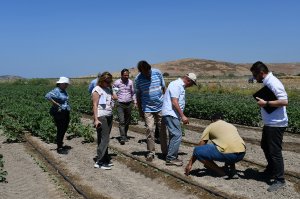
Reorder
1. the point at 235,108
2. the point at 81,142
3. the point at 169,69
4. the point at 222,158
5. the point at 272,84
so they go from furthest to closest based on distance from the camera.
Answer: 1. the point at 169,69
2. the point at 235,108
3. the point at 81,142
4. the point at 222,158
5. the point at 272,84

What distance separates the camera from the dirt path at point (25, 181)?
25.3 feet

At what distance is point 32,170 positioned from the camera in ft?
31.1

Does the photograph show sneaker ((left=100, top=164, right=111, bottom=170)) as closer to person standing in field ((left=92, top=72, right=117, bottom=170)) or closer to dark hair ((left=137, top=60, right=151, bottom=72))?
person standing in field ((left=92, top=72, right=117, bottom=170))

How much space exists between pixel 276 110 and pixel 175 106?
6.72 ft

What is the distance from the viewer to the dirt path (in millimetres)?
7727

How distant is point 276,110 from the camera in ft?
23.4

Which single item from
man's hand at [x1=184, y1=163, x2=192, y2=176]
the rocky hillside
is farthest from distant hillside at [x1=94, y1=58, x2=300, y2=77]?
man's hand at [x1=184, y1=163, x2=192, y2=176]

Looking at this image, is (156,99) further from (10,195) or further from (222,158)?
(10,195)

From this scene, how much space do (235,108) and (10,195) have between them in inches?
430

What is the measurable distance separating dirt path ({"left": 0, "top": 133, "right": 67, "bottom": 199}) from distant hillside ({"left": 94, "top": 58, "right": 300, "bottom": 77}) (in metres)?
121

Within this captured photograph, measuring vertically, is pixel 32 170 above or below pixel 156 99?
below

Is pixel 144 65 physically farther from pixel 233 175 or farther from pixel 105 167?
pixel 233 175

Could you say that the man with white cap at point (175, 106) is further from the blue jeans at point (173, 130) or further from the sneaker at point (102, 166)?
the sneaker at point (102, 166)

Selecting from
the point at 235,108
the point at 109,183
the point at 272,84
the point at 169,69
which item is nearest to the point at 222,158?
the point at 272,84
